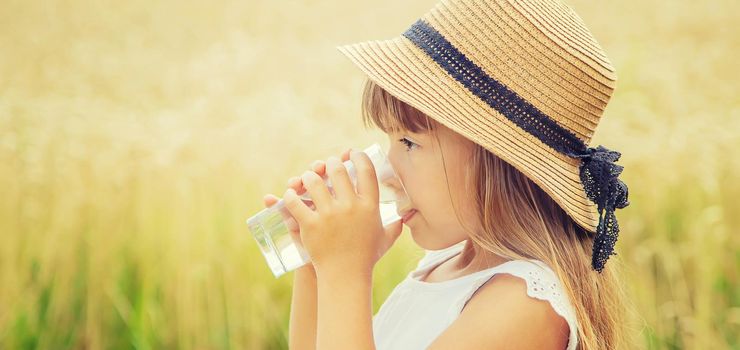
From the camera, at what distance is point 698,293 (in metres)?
2.04

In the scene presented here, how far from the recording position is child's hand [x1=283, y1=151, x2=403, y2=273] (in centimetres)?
110

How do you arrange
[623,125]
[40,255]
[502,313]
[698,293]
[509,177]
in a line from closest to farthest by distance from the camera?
[502,313], [509,177], [698,293], [40,255], [623,125]

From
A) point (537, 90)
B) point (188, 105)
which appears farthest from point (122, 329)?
point (537, 90)

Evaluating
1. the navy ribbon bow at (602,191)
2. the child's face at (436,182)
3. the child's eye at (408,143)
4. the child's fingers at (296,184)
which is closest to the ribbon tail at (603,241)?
the navy ribbon bow at (602,191)

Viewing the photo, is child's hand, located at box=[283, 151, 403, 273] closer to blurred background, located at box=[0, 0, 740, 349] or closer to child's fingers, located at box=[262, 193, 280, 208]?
child's fingers, located at box=[262, 193, 280, 208]

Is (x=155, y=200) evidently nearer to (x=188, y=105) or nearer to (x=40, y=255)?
(x=40, y=255)

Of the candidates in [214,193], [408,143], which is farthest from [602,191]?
[214,193]

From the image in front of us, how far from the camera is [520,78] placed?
3.70ft

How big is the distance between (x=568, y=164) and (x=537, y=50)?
0.17 m

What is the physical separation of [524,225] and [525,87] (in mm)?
198

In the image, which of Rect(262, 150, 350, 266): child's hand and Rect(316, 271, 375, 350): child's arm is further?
Rect(262, 150, 350, 266): child's hand

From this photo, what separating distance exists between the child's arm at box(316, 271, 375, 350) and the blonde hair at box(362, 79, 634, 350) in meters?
0.18

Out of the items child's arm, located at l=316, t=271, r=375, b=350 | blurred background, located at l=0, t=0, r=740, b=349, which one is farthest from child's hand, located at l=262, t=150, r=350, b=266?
blurred background, located at l=0, t=0, r=740, b=349

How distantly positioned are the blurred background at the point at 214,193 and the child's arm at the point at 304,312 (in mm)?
717
